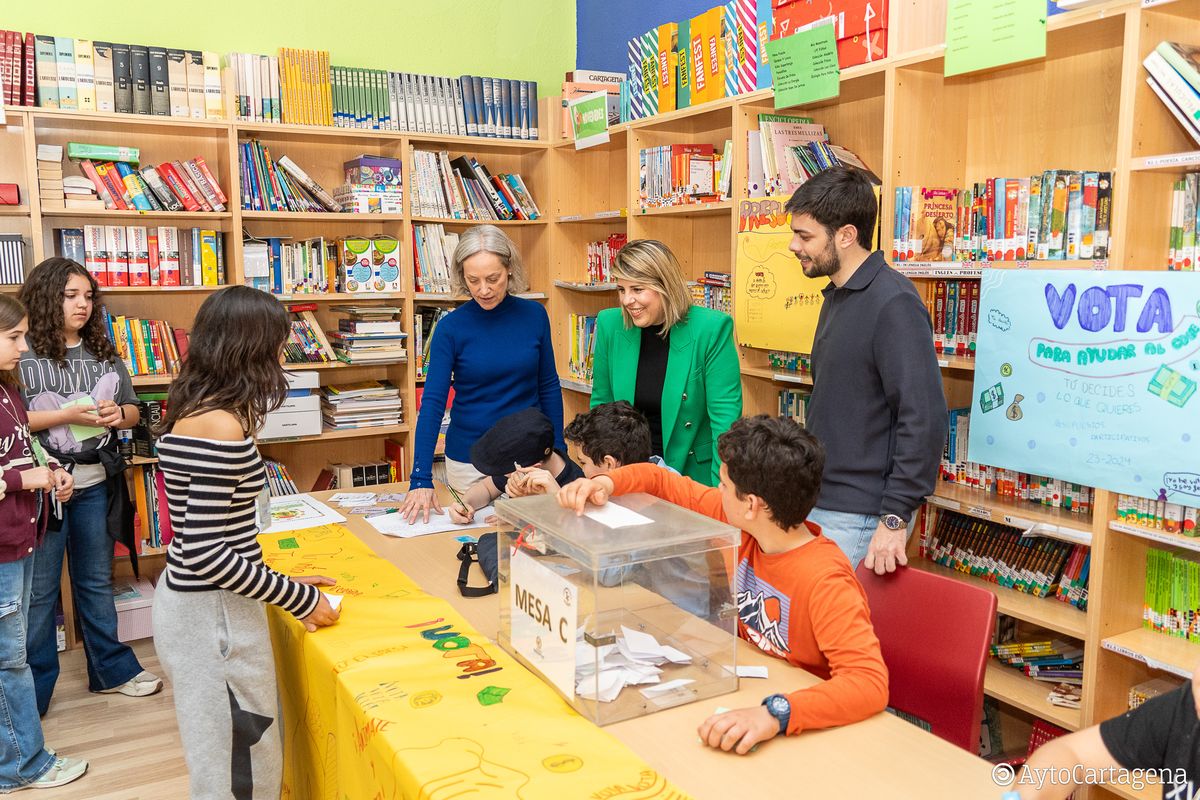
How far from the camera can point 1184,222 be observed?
2.24 metres

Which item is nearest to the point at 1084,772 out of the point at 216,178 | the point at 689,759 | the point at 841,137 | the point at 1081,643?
the point at 689,759

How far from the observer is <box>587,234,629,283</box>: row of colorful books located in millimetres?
4496

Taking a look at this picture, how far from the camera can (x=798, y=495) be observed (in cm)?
168

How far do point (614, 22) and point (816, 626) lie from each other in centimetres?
390

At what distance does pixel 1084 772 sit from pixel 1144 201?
154 cm

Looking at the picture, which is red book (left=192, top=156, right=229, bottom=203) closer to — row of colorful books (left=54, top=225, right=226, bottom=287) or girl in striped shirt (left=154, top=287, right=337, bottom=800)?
row of colorful books (left=54, top=225, right=226, bottom=287)

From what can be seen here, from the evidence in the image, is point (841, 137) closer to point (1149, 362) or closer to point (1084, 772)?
point (1149, 362)

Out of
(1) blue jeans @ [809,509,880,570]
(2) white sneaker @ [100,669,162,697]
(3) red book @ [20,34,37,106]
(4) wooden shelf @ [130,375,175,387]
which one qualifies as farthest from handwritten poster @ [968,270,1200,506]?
(3) red book @ [20,34,37,106]

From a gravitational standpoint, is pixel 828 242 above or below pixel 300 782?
above

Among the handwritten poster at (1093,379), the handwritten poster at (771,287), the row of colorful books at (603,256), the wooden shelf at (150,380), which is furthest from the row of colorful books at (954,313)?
the wooden shelf at (150,380)

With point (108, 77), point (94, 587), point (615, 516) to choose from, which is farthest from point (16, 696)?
point (108, 77)

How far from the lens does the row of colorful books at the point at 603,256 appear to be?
4496 mm

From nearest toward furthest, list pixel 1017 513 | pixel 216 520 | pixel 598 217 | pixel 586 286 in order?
pixel 216 520, pixel 1017 513, pixel 598 217, pixel 586 286

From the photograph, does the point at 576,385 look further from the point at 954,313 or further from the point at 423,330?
the point at 954,313
